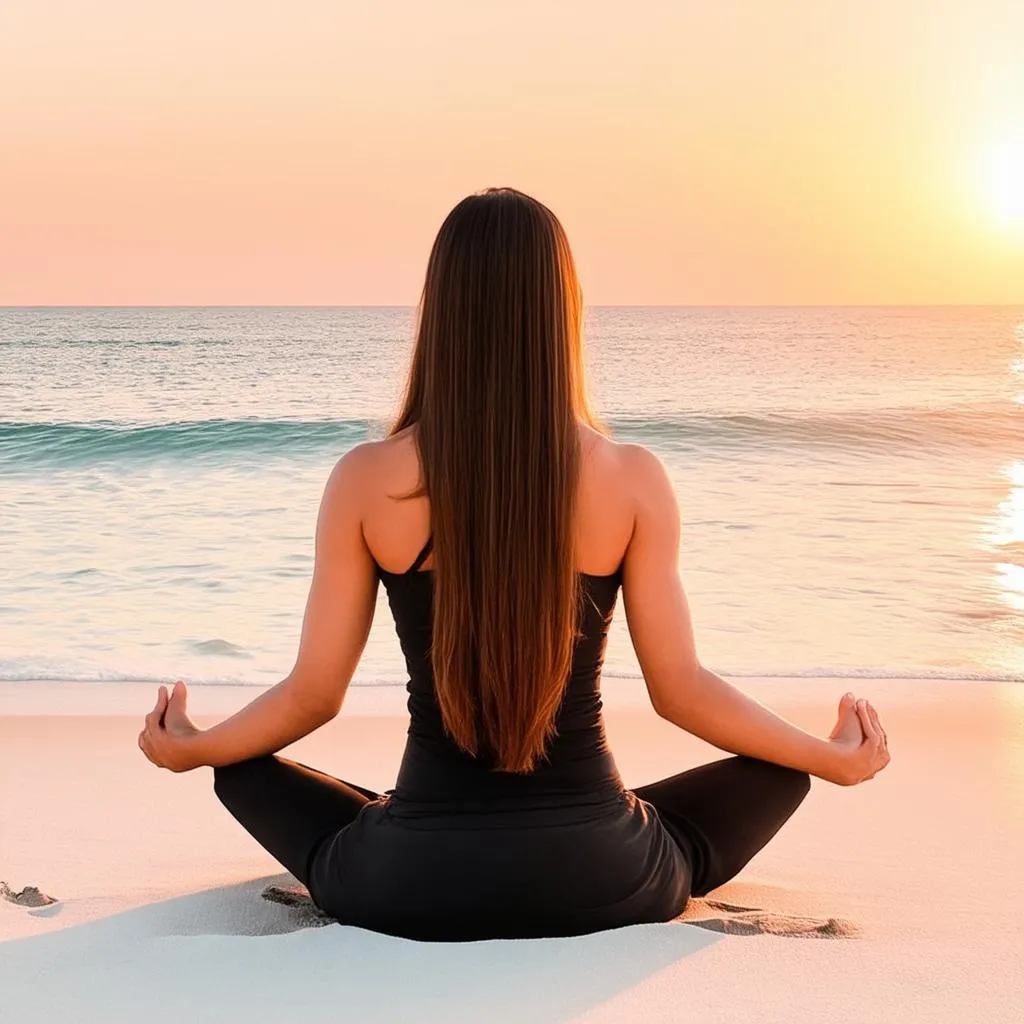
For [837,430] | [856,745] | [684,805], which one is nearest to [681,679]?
[684,805]

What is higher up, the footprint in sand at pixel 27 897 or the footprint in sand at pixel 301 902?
the footprint in sand at pixel 301 902

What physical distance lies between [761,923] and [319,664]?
993 millimetres

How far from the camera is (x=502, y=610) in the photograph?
7.77ft

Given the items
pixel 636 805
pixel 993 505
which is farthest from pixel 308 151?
pixel 636 805

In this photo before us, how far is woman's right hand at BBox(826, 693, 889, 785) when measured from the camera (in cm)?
275

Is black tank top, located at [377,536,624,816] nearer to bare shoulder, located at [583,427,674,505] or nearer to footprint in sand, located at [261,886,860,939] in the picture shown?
bare shoulder, located at [583,427,674,505]

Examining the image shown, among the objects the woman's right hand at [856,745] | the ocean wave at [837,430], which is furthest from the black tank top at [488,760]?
the ocean wave at [837,430]

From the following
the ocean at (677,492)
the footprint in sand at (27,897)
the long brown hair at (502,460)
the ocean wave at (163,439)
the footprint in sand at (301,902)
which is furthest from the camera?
the ocean wave at (163,439)

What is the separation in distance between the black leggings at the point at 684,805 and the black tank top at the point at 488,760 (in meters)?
0.29

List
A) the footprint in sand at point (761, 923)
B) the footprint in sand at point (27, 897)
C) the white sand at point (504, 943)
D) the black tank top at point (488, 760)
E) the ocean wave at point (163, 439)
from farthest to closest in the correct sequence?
the ocean wave at point (163, 439) < the footprint in sand at point (27, 897) < the footprint in sand at point (761, 923) < the black tank top at point (488, 760) < the white sand at point (504, 943)

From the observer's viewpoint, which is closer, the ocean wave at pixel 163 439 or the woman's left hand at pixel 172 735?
the woman's left hand at pixel 172 735

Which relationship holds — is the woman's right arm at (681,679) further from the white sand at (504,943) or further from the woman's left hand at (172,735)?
the woman's left hand at (172,735)

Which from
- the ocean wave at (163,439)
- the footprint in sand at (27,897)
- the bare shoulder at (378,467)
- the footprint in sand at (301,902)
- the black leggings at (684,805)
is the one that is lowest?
the ocean wave at (163,439)

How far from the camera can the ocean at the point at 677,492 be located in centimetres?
686
